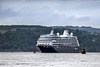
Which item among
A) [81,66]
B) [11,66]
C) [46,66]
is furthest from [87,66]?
[11,66]

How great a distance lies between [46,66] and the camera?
373 ft

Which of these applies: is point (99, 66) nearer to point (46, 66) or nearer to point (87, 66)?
point (87, 66)

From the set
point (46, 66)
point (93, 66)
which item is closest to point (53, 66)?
point (46, 66)

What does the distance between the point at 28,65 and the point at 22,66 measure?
151 inches

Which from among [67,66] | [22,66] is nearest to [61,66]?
[67,66]

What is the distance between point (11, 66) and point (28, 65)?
17.0 feet

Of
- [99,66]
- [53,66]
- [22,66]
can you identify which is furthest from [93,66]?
[22,66]

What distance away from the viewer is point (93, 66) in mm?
115188

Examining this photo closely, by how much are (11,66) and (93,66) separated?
19302mm

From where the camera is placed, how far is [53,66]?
373ft

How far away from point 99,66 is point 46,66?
12.6 meters

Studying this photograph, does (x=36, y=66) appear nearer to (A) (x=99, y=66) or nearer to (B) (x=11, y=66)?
(B) (x=11, y=66)

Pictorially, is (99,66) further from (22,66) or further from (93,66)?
(22,66)

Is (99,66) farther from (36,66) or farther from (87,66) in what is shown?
(36,66)
